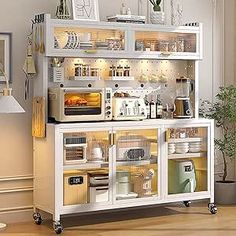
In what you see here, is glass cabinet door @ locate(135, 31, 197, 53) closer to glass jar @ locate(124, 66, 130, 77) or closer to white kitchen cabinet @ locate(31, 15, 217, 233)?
white kitchen cabinet @ locate(31, 15, 217, 233)

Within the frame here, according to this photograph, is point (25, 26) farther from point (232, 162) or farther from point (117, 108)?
point (232, 162)

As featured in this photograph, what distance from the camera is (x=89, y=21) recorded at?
6039 millimetres

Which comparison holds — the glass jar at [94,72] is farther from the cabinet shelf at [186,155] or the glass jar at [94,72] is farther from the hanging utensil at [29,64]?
the cabinet shelf at [186,155]

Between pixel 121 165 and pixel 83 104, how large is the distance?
714 mm

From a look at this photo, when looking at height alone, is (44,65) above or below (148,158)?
above

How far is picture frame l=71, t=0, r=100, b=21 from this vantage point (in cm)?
605

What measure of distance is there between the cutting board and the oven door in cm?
22

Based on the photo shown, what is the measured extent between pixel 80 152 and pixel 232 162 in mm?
2306

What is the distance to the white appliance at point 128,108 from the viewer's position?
6164 millimetres

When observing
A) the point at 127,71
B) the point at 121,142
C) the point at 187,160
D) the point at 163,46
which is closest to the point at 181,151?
the point at 187,160

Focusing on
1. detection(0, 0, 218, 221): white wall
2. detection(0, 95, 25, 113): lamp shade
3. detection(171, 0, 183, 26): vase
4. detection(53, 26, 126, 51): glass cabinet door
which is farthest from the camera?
detection(171, 0, 183, 26): vase

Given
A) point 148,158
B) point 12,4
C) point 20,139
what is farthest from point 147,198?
point 12,4

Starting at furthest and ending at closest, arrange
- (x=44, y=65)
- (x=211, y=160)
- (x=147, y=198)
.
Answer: (x=211, y=160)
(x=147, y=198)
(x=44, y=65)

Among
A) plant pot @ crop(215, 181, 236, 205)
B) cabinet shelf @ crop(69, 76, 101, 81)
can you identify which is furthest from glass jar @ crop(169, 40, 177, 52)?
plant pot @ crop(215, 181, 236, 205)
